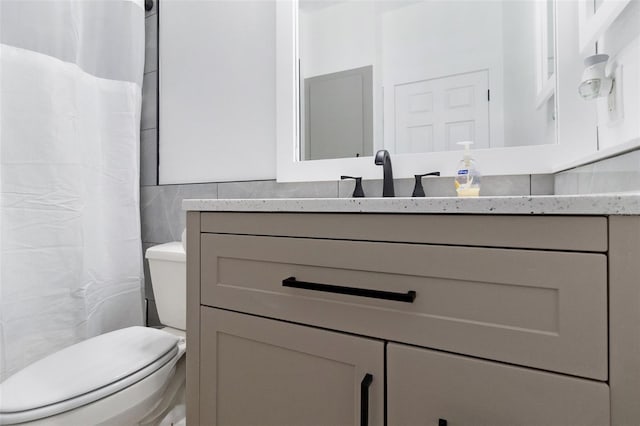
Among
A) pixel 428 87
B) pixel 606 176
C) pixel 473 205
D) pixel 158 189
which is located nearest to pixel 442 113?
pixel 428 87

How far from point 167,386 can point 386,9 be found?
1388 mm

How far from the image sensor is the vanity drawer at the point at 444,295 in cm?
45

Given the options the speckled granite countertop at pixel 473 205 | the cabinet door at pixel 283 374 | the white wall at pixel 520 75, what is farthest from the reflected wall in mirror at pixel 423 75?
the cabinet door at pixel 283 374

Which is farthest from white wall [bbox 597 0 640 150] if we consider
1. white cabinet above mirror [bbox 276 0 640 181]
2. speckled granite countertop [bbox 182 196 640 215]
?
speckled granite countertop [bbox 182 196 640 215]

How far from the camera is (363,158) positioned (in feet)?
3.85

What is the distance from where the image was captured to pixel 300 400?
64 cm

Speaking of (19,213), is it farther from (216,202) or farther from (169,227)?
(216,202)

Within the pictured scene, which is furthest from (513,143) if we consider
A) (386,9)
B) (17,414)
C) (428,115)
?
(17,414)

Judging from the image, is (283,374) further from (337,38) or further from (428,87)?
(337,38)

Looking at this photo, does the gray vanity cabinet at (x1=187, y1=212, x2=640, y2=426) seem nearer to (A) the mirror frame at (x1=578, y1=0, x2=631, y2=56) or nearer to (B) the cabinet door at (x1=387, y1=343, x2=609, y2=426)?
(B) the cabinet door at (x1=387, y1=343, x2=609, y2=426)

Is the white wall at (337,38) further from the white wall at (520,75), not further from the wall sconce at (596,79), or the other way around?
the wall sconce at (596,79)

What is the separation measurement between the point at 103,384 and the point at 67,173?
815mm

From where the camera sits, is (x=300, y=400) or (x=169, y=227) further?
(x=169, y=227)

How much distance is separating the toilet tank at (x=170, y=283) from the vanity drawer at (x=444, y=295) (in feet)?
1.97
